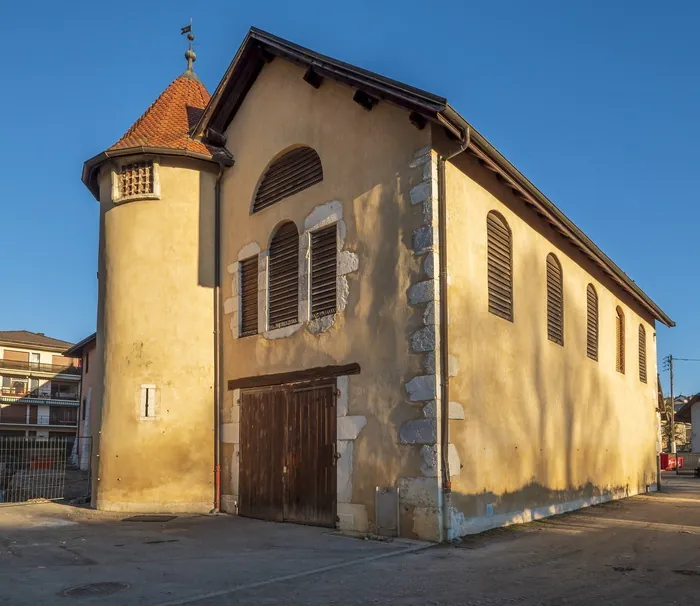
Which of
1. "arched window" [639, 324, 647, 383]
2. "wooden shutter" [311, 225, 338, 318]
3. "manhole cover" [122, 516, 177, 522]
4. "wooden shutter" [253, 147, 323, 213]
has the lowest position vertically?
"manhole cover" [122, 516, 177, 522]

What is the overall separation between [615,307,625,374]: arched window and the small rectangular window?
38.6 feet

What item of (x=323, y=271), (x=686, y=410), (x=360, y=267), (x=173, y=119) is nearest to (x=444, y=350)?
(x=360, y=267)

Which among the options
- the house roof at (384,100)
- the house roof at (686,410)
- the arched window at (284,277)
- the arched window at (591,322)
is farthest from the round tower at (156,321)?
the house roof at (686,410)

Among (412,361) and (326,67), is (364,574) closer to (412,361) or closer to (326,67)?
(412,361)

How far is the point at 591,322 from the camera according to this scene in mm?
16859

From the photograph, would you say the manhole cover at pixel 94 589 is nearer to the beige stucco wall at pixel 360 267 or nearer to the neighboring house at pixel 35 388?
the beige stucco wall at pixel 360 267

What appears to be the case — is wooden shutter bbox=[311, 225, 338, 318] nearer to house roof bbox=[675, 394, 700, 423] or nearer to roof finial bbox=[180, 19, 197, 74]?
roof finial bbox=[180, 19, 197, 74]

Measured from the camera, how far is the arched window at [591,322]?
16469mm

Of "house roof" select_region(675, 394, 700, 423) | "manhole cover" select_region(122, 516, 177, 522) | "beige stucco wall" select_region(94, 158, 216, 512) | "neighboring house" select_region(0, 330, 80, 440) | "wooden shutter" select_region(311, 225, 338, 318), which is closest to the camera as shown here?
"wooden shutter" select_region(311, 225, 338, 318)

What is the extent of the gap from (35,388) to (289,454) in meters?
58.5

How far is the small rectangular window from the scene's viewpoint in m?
13.4

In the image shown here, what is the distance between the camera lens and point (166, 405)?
1353 centimetres

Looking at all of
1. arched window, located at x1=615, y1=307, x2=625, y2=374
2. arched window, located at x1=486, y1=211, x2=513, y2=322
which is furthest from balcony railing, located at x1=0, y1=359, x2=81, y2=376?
arched window, located at x1=486, y1=211, x2=513, y2=322

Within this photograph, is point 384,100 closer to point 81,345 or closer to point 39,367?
point 81,345
